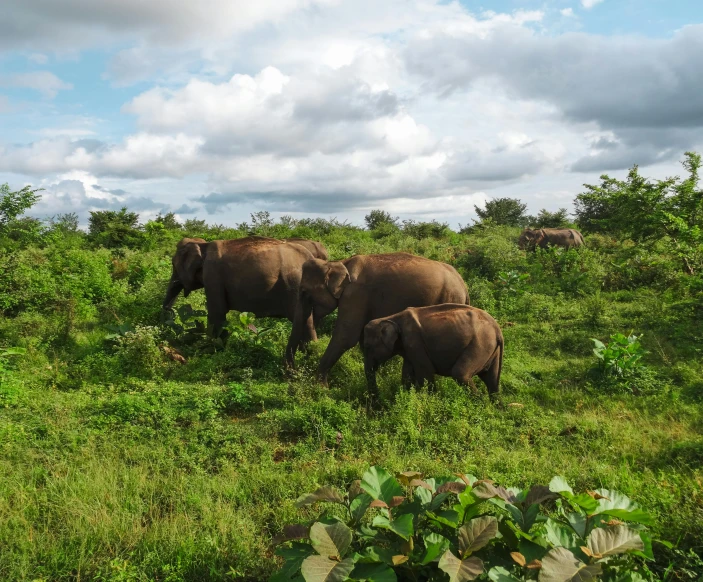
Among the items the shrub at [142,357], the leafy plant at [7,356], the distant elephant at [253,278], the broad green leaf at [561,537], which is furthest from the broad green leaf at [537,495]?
the leafy plant at [7,356]

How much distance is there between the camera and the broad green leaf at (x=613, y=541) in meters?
2.64

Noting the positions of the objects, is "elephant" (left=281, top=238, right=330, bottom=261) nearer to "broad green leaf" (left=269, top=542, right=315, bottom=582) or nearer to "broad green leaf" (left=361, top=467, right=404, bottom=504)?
"broad green leaf" (left=361, top=467, right=404, bottom=504)

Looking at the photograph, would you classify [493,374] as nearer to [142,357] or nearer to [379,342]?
[379,342]

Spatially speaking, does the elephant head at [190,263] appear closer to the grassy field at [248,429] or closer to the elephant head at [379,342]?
the grassy field at [248,429]

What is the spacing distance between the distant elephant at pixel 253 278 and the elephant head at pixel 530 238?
48.9 feet

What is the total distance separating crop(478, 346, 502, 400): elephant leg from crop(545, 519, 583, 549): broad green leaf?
5.04m

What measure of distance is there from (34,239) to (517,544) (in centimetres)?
1664

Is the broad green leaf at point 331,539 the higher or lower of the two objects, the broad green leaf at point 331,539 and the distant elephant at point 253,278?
the lower

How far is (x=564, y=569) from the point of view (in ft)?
8.12

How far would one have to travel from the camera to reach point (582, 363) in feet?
30.3

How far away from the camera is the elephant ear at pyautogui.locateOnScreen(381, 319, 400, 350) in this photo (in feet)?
25.0

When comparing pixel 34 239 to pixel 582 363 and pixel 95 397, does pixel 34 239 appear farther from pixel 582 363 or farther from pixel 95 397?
pixel 582 363

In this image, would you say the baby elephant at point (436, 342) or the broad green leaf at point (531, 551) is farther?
the baby elephant at point (436, 342)

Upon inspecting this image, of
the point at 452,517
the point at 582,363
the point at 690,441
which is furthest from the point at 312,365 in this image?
the point at 452,517
